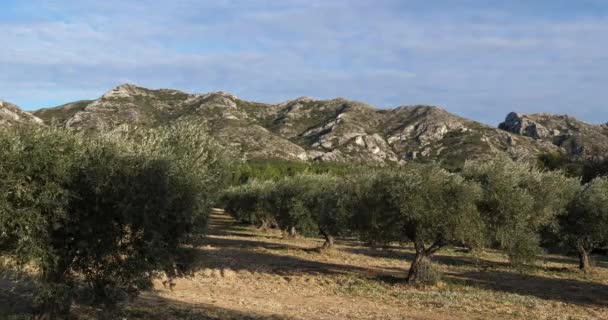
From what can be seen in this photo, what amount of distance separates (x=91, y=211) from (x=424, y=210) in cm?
1649

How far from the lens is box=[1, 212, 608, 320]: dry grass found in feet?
65.5

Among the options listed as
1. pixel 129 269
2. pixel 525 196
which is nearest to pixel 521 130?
pixel 525 196

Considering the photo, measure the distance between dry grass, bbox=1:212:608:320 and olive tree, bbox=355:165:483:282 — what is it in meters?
2.56

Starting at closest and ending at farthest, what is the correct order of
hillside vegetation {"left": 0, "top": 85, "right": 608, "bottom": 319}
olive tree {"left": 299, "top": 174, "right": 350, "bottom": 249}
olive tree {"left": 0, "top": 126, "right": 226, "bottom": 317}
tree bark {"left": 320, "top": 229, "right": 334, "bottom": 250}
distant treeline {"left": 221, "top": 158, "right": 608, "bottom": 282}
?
olive tree {"left": 0, "top": 126, "right": 226, "bottom": 317}
hillside vegetation {"left": 0, "top": 85, "right": 608, "bottom": 319}
distant treeline {"left": 221, "top": 158, "right": 608, "bottom": 282}
olive tree {"left": 299, "top": 174, "right": 350, "bottom": 249}
tree bark {"left": 320, "top": 229, "right": 334, "bottom": 250}

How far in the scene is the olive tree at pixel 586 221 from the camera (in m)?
33.8

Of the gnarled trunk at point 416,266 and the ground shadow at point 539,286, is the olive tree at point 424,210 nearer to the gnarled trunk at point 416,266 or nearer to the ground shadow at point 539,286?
the gnarled trunk at point 416,266

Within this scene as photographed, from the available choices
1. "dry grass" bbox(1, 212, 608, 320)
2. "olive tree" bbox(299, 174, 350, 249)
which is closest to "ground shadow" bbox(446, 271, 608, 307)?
"dry grass" bbox(1, 212, 608, 320)

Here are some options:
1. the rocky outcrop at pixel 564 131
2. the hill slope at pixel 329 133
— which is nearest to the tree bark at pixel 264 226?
the hill slope at pixel 329 133

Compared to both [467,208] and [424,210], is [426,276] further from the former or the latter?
[467,208]

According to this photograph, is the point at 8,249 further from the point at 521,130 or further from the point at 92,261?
the point at 521,130

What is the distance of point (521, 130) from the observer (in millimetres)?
197000

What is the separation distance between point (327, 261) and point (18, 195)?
26372 millimetres

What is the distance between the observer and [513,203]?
26.7 meters

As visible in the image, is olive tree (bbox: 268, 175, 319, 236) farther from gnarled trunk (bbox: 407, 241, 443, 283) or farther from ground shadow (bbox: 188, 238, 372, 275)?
gnarled trunk (bbox: 407, 241, 443, 283)
